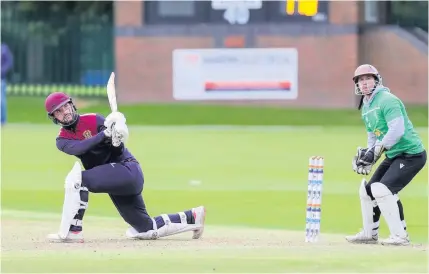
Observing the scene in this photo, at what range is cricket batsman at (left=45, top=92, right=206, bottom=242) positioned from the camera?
11.8 metres

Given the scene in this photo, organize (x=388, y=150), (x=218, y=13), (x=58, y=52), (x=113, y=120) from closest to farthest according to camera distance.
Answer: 1. (x=113, y=120)
2. (x=388, y=150)
3. (x=218, y=13)
4. (x=58, y=52)

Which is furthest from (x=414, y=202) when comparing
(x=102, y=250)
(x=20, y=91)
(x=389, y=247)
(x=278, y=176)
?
(x=20, y=91)

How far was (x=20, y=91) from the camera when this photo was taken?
41.1 metres

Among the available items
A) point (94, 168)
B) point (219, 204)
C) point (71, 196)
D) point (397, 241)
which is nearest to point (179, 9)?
point (219, 204)

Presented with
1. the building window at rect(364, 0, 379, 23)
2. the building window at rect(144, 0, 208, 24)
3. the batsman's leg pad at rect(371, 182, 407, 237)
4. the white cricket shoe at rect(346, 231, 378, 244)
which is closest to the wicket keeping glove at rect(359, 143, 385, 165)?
the batsman's leg pad at rect(371, 182, 407, 237)

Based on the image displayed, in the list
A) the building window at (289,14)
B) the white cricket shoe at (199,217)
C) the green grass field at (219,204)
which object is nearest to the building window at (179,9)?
the building window at (289,14)

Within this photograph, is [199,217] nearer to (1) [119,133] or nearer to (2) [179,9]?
(1) [119,133]

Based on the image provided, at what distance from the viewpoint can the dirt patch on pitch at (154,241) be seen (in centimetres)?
1152

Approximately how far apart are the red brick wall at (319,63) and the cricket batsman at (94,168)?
79.5ft

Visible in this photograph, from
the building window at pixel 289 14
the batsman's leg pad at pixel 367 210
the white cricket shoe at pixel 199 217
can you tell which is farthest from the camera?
the building window at pixel 289 14

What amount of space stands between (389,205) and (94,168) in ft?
8.99

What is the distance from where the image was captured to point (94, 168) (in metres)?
12.0

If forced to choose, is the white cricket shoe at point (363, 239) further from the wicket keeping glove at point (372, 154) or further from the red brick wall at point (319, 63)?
the red brick wall at point (319, 63)

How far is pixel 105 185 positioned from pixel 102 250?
938 mm
